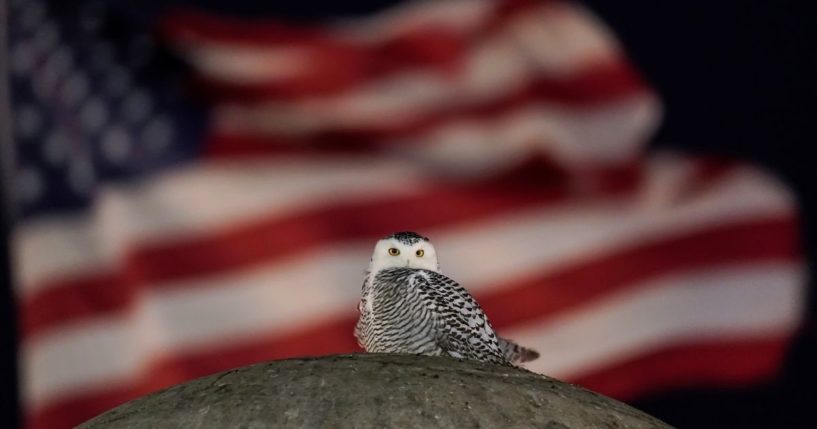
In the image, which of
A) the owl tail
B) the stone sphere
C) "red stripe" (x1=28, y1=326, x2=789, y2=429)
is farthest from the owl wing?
"red stripe" (x1=28, y1=326, x2=789, y2=429)

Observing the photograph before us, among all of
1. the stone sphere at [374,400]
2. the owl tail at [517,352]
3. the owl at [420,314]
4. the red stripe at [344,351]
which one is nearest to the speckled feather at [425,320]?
the owl at [420,314]

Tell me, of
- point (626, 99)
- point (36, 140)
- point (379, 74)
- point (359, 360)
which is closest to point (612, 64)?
point (626, 99)

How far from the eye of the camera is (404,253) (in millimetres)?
7629

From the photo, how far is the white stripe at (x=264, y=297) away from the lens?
1373 centimetres

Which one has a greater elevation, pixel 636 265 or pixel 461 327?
pixel 636 265

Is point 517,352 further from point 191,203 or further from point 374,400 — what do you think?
point 191,203

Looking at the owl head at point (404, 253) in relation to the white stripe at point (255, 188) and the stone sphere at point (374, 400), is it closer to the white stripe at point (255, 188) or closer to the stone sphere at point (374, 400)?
the stone sphere at point (374, 400)

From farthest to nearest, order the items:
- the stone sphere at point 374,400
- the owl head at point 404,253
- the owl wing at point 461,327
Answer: the owl head at point 404,253
the owl wing at point 461,327
the stone sphere at point 374,400

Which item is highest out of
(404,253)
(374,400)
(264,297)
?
(264,297)

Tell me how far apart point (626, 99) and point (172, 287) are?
16.3 feet

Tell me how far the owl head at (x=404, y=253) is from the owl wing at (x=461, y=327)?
0.63 m

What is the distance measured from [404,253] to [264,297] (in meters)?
6.31

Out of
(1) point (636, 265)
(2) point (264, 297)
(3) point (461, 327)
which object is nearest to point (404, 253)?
(3) point (461, 327)

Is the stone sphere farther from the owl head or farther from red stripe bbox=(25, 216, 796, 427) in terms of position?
red stripe bbox=(25, 216, 796, 427)
